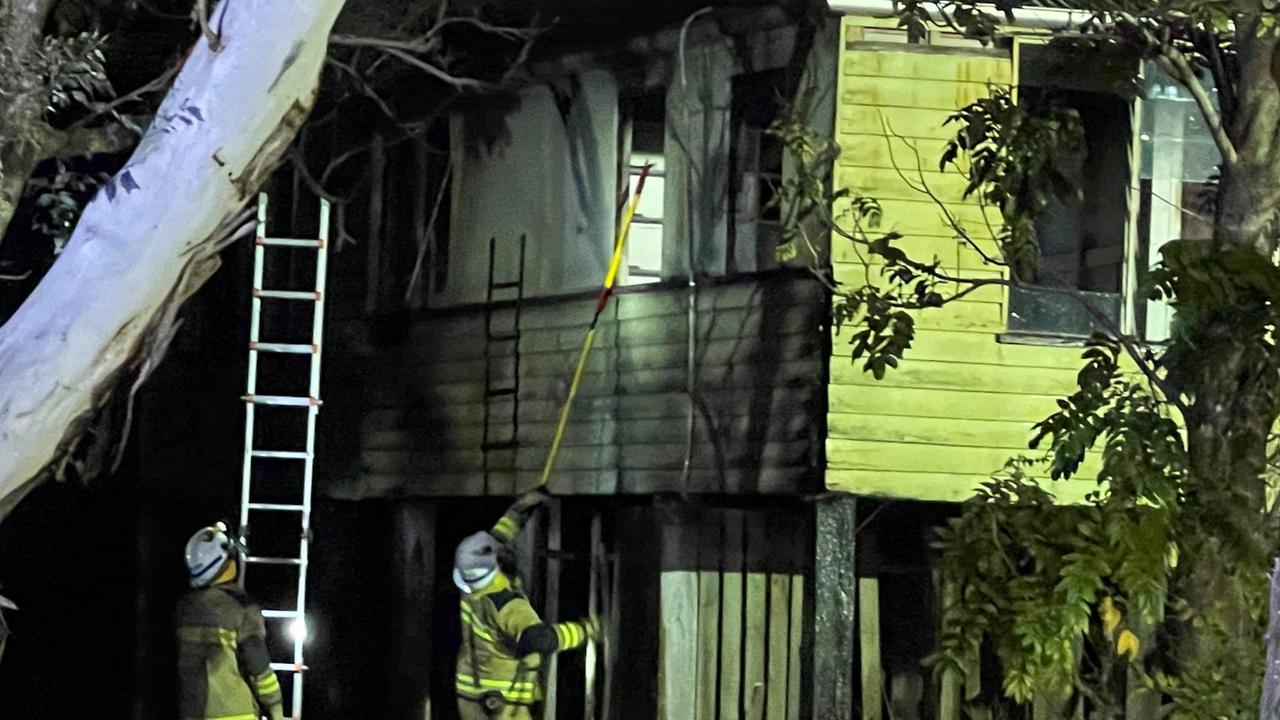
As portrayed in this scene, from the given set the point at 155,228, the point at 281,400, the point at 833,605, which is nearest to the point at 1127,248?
the point at 833,605

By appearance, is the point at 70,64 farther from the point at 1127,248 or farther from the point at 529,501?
the point at 1127,248

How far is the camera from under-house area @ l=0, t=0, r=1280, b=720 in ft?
24.5

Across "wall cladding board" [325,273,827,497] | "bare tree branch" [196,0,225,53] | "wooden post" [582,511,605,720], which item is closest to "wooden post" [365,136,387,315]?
"wall cladding board" [325,273,827,497]

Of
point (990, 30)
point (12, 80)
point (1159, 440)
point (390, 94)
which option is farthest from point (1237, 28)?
point (390, 94)

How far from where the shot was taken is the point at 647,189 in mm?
13109

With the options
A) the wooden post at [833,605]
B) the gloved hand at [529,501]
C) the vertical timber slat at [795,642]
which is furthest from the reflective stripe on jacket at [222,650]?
the wooden post at [833,605]

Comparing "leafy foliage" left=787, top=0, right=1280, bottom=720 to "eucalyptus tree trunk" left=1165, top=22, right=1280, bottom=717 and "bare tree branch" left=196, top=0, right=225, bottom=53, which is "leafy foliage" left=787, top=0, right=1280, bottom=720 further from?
"bare tree branch" left=196, top=0, right=225, bottom=53

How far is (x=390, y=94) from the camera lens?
A: 581 inches

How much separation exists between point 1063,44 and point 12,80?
526 centimetres

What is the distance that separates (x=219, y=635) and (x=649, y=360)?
290 centimetres

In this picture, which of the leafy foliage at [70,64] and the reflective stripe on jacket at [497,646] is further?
the reflective stripe on jacket at [497,646]

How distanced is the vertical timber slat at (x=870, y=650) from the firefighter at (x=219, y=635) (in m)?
3.08

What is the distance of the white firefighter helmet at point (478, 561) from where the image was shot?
1119cm

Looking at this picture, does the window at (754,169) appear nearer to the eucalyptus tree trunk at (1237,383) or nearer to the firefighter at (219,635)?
the firefighter at (219,635)
